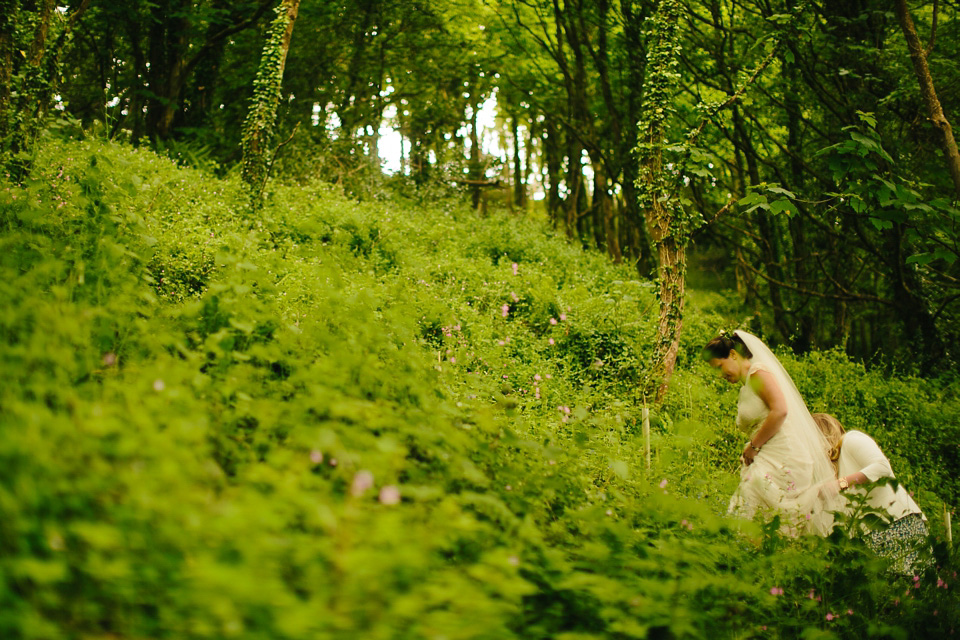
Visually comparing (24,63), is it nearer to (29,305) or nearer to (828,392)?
(29,305)

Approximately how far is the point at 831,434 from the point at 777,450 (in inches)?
24.5

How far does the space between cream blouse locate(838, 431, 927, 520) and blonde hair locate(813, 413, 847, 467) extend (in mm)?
158

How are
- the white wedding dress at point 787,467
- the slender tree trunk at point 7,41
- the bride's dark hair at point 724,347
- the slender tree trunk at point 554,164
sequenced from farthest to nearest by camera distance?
the slender tree trunk at point 554,164
the slender tree trunk at point 7,41
the bride's dark hair at point 724,347
the white wedding dress at point 787,467

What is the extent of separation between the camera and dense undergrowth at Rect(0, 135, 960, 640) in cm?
142

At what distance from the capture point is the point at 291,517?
64.3 inches

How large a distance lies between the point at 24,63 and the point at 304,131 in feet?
22.5

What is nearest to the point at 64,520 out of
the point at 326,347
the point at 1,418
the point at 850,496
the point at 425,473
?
the point at 1,418

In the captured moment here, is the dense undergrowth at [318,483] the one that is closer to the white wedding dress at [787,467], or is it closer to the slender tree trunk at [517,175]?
the white wedding dress at [787,467]

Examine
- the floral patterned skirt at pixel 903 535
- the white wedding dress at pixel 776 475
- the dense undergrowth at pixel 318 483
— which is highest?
the dense undergrowth at pixel 318 483

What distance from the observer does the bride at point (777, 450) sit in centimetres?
440

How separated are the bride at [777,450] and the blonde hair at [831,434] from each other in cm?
7

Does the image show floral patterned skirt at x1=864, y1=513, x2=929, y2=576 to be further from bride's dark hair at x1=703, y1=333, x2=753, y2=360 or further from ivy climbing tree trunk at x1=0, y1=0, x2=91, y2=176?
ivy climbing tree trunk at x1=0, y1=0, x2=91, y2=176

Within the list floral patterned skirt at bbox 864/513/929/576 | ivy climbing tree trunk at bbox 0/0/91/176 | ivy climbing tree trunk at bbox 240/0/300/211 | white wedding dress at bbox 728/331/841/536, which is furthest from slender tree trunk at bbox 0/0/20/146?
floral patterned skirt at bbox 864/513/929/576

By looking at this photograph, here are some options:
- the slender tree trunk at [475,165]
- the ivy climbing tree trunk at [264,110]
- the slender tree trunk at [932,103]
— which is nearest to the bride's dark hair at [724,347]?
the slender tree trunk at [932,103]
